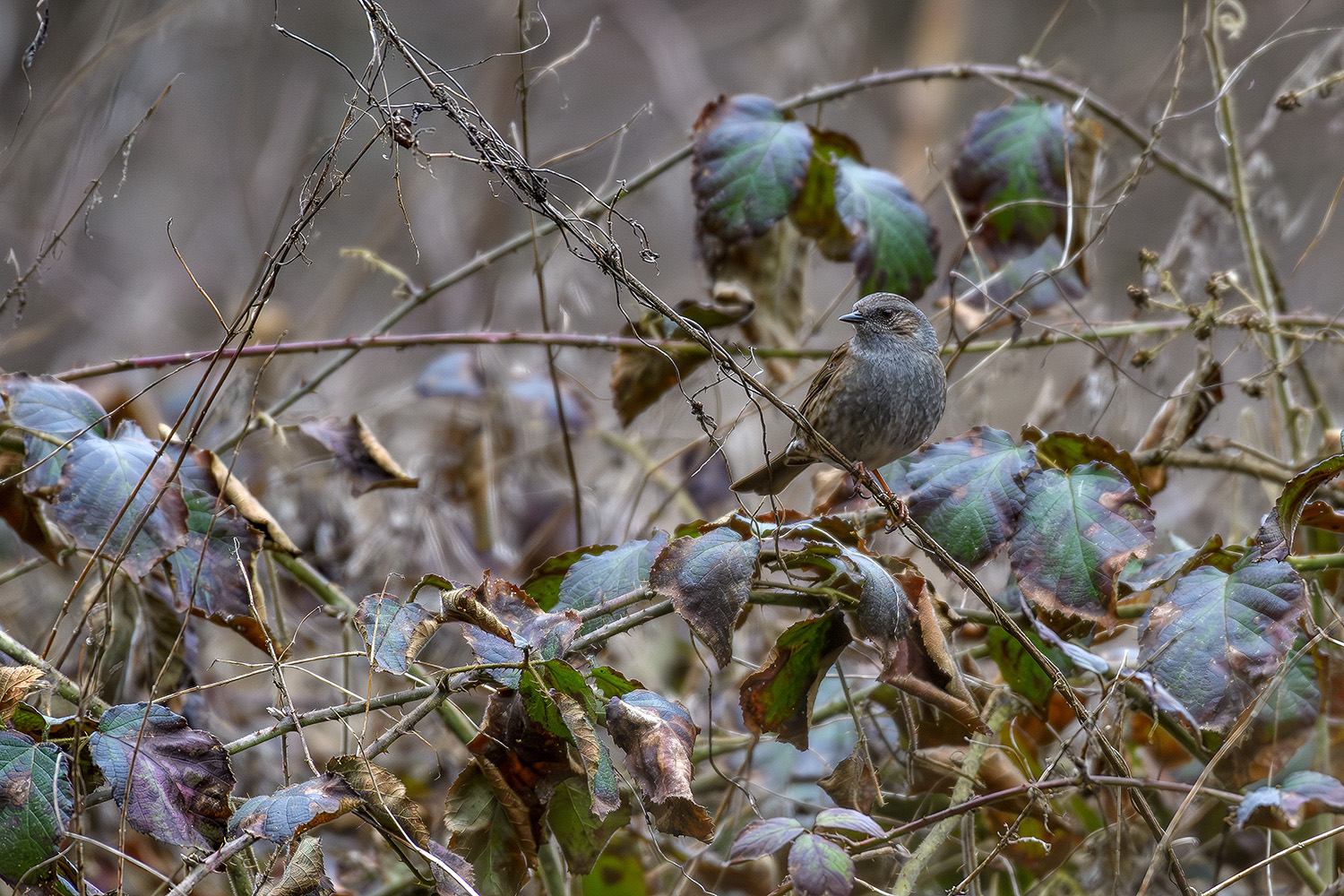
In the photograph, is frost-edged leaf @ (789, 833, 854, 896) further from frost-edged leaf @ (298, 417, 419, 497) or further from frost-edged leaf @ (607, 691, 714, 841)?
frost-edged leaf @ (298, 417, 419, 497)

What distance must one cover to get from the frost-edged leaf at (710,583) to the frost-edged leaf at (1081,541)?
578 millimetres

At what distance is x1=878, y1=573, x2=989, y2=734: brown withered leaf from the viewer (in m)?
1.93

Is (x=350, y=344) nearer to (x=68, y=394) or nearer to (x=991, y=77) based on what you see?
(x=68, y=394)

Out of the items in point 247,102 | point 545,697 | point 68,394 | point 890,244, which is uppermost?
point 247,102

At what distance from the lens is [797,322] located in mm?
3133

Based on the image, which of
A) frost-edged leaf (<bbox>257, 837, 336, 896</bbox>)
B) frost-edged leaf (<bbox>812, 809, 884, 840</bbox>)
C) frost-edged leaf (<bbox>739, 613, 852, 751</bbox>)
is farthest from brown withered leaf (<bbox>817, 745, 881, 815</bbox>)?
frost-edged leaf (<bbox>257, 837, 336, 896</bbox>)

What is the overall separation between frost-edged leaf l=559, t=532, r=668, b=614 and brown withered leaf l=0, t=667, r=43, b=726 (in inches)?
34.8

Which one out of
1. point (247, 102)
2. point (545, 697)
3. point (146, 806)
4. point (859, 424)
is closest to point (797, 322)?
point (859, 424)

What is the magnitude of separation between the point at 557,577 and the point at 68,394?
1024 millimetres

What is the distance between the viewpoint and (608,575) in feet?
6.57

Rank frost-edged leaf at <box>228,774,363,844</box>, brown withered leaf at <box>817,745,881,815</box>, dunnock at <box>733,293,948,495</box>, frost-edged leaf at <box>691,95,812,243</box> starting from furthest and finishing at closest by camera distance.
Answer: dunnock at <box>733,293,948,495</box>
frost-edged leaf at <box>691,95,812,243</box>
brown withered leaf at <box>817,745,881,815</box>
frost-edged leaf at <box>228,774,363,844</box>

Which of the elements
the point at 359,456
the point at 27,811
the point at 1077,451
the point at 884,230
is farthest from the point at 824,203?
the point at 27,811

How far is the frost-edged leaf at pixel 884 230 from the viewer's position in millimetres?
2768

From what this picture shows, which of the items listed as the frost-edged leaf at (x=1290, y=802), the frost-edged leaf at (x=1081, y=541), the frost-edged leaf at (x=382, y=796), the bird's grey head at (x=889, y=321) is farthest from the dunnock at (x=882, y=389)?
the frost-edged leaf at (x=382, y=796)
